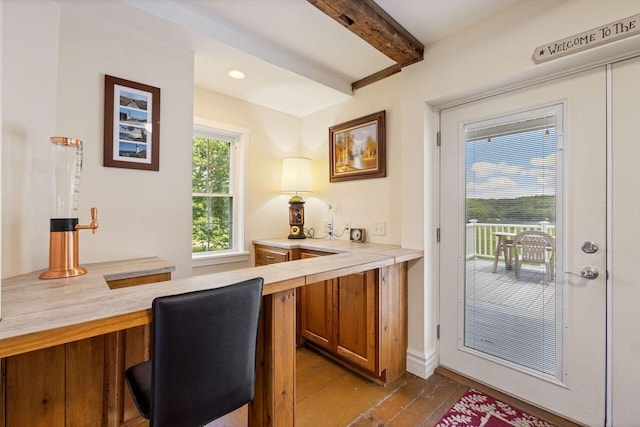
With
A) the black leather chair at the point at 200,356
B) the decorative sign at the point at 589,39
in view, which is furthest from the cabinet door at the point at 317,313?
the decorative sign at the point at 589,39

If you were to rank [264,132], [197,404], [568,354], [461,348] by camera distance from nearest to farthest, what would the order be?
[197,404] < [568,354] < [461,348] < [264,132]

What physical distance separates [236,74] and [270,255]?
1.62m

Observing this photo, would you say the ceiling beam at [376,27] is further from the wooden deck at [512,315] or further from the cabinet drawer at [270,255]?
the cabinet drawer at [270,255]

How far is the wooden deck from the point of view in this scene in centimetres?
178

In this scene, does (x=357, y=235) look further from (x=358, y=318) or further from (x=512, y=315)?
(x=512, y=315)

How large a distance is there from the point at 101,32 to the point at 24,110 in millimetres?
668

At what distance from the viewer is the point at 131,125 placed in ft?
5.94

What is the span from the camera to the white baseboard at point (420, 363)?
216 cm

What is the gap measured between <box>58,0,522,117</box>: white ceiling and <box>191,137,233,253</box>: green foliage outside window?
0.57 metres

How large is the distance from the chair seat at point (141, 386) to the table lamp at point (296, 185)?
1.92 metres

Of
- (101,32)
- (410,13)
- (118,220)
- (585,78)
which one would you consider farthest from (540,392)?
(101,32)

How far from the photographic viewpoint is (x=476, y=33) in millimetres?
1906

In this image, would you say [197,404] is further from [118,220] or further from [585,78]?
[585,78]

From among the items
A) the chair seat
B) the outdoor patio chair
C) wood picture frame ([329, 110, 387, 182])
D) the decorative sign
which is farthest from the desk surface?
the decorative sign
